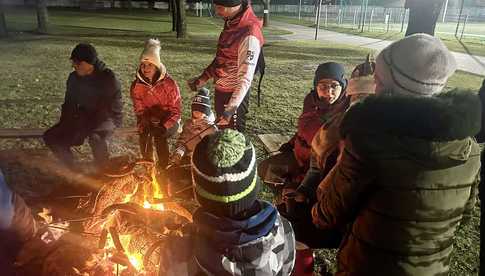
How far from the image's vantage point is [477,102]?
1898 mm

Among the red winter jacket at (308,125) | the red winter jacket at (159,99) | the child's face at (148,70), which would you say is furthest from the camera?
the red winter jacket at (159,99)

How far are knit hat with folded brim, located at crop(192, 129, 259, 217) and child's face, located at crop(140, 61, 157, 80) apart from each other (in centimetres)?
292

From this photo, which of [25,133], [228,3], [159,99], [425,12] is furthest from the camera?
[425,12]

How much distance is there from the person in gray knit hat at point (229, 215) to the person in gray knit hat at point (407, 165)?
1.60 feet

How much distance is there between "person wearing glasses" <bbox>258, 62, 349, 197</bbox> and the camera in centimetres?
364

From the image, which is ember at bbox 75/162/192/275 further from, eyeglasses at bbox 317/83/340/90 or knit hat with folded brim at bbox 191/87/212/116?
eyeglasses at bbox 317/83/340/90

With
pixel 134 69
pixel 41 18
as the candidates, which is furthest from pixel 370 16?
pixel 134 69

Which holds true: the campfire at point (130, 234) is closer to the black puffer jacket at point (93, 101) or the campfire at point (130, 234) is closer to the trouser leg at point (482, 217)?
the black puffer jacket at point (93, 101)

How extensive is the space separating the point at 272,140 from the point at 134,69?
6.78 meters

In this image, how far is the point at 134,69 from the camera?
11500mm

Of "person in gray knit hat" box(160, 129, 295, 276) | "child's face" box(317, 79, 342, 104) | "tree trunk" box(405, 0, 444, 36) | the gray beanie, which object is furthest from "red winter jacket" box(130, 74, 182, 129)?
"tree trunk" box(405, 0, 444, 36)

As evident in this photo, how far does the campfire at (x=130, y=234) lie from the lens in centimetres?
297

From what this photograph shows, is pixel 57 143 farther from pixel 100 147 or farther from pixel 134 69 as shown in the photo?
pixel 134 69

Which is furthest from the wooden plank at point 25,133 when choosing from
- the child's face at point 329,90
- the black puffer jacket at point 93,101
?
the child's face at point 329,90
